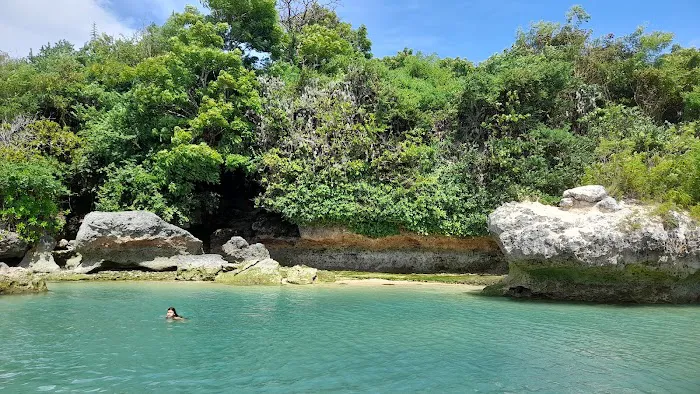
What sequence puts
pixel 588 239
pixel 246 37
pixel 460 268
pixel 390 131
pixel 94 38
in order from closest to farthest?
pixel 588 239, pixel 460 268, pixel 390 131, pixel 246 37, pixel 94 38

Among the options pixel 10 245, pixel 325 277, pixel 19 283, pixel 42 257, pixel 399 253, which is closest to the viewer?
pixel 19 283

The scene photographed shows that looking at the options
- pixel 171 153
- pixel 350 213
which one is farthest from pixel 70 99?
pixel 350 213

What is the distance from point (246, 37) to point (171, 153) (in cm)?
979

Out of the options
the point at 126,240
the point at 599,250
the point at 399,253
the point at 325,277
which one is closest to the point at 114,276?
the point at 126,240

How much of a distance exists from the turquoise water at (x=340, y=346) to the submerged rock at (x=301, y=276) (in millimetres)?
4376

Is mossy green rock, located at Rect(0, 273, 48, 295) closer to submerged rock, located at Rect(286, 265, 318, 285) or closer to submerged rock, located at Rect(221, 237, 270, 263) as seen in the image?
submerged rock, located at Rect(221, 237, 270, 263)

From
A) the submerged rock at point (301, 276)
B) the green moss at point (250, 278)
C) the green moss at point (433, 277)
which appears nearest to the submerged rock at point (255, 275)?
the green moss at point (250, 278)

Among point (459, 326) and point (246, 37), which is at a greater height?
point (246, 37)

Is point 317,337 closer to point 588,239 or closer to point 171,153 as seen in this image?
point 588,239

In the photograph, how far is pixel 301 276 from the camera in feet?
67.3

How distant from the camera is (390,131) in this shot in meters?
26.5

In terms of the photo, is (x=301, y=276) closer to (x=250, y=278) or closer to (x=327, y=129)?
(x=250, y=278)

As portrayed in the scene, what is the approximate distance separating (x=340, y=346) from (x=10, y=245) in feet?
63.2

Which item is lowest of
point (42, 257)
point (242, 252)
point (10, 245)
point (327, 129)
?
point (42, 257)
